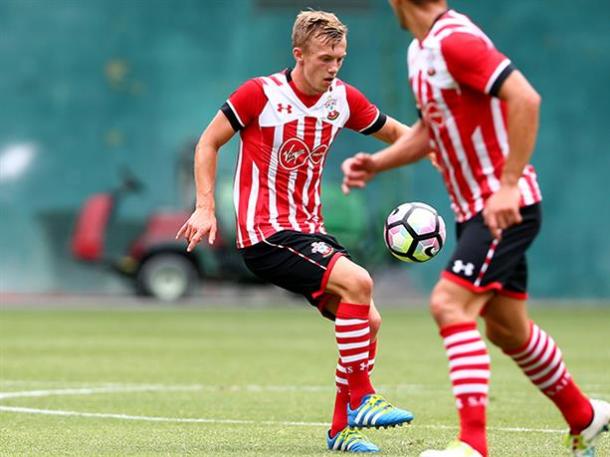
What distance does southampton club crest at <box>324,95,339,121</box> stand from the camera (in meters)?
8.60

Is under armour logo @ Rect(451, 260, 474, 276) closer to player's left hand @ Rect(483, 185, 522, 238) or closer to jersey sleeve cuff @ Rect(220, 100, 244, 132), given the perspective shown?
player's left hand @ Rect(483, 185, 522, 238)

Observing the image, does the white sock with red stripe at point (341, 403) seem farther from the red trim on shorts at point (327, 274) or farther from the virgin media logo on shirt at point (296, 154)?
the virgin media logo on shirt at point (296, 154)

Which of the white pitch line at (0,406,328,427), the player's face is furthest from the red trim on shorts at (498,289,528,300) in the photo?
the white pitch line at (0,406,328,427)

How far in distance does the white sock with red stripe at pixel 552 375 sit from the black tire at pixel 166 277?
19960 mm

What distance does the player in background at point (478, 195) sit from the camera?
6473 millimetres

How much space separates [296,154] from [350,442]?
1634 mm

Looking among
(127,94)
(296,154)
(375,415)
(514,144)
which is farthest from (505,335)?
(127,94)

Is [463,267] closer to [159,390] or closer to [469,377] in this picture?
[469,377]

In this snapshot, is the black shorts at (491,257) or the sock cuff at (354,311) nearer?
the black shorts at (491,257)

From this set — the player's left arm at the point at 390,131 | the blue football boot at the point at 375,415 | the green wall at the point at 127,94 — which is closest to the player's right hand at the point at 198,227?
the blue football boot at the point at 375,415

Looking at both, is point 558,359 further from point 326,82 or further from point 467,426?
point 326,82

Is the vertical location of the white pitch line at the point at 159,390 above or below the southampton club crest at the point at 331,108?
below

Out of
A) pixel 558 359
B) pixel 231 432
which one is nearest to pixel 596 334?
pixel 231 432

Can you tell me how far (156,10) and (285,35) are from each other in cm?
263
